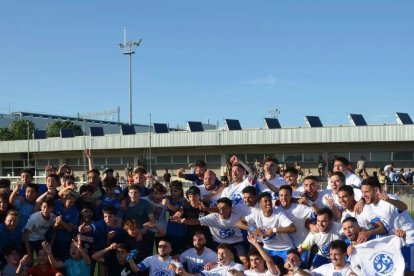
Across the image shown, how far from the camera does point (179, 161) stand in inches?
1614

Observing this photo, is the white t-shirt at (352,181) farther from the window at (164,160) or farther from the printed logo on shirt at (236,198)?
the window at (164,160)

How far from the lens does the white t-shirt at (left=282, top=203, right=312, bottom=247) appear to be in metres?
8.59

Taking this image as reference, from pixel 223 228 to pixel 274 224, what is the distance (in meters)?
0.94

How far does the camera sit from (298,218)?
8.58 meters

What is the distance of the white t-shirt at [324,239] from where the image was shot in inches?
318

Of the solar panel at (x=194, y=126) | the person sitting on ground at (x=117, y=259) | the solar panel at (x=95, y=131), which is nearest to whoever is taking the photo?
the person sitting on ground at (x=117, y=259)

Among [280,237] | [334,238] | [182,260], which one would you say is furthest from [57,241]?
[334,238]

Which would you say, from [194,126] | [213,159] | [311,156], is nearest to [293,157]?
[311,156]

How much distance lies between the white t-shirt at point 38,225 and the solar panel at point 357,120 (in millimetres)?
29082

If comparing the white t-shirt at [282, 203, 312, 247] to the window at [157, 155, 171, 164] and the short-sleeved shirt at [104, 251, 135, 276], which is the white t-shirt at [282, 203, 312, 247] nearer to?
the short-sleeved shirt at [104, 251, 135, 276]

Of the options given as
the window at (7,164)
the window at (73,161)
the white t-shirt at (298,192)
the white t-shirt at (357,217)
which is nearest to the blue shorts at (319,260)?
the white t-shirt at (357,217)

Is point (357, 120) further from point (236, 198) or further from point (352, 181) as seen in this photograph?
point (236, 198)

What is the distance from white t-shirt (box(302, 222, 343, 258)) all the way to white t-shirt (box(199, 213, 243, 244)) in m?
1.29

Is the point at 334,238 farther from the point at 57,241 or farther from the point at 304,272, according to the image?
the point at 57,241
